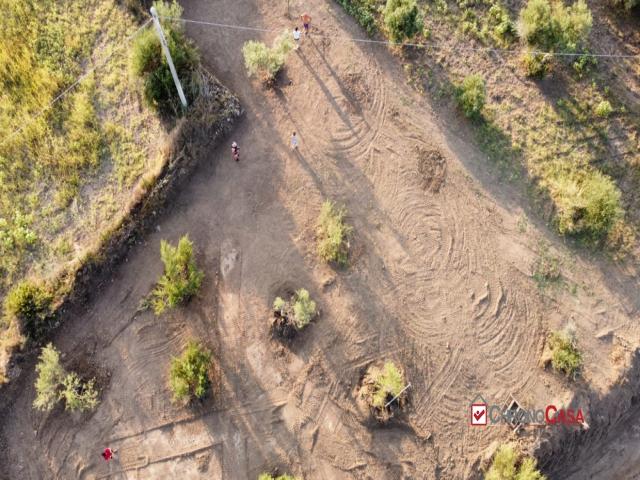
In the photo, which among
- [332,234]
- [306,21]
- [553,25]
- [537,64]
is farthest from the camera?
[306,21]

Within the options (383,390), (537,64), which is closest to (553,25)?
(537,64)

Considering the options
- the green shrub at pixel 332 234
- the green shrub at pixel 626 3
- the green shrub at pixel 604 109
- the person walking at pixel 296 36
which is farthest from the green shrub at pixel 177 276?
the green shrub at pixel 626 3

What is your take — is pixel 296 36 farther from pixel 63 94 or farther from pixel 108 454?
pixel 108 454

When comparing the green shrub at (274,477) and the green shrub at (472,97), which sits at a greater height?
the green shrub at (472,97)

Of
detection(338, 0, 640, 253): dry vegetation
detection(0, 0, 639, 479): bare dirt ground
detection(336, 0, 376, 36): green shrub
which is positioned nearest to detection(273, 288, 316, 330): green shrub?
detection(0, 0, 639, 479): bare dirt ground
